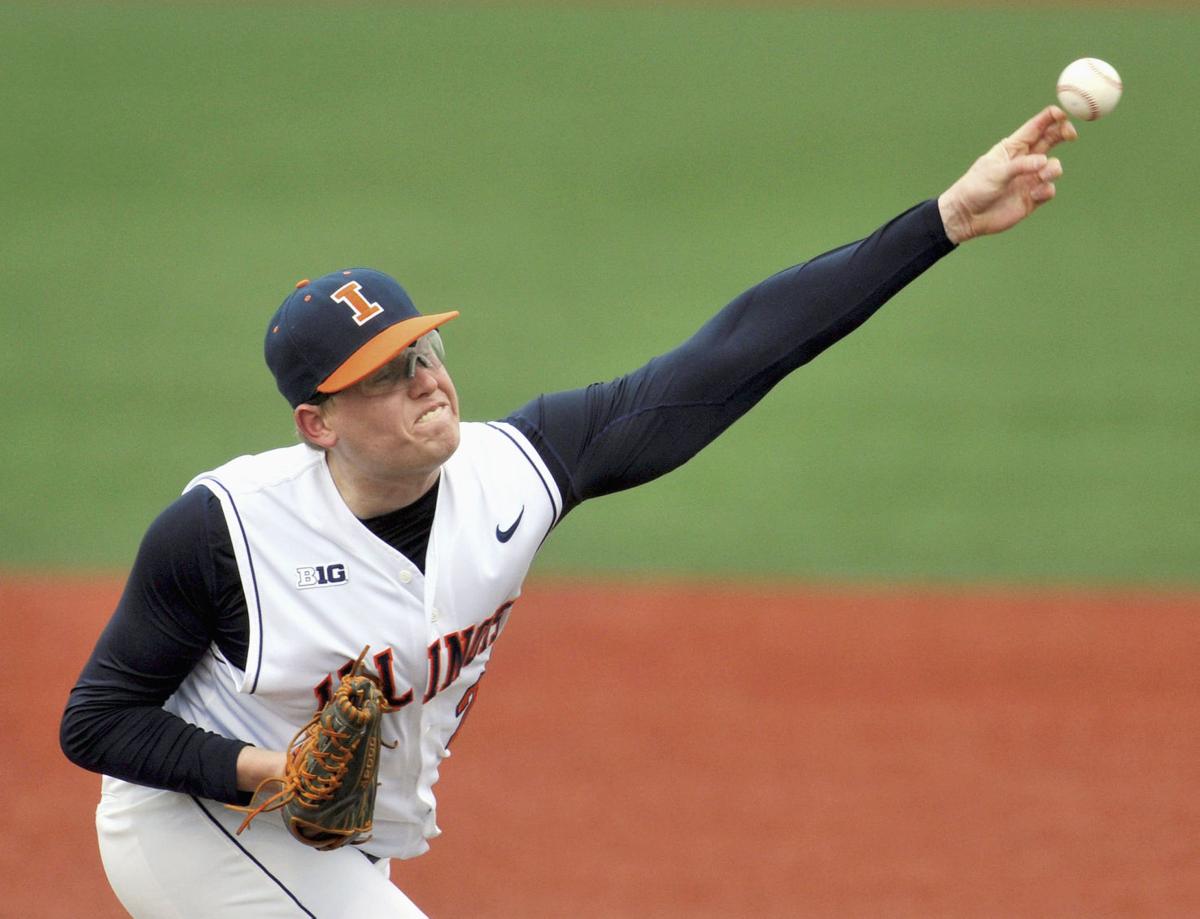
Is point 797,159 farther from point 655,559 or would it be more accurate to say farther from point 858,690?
point 858,690

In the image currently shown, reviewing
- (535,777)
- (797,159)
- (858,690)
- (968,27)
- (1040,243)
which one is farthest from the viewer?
(968,27)

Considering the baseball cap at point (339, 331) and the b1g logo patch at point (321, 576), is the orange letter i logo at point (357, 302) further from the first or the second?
the b1g logo patch at point (321, 576)

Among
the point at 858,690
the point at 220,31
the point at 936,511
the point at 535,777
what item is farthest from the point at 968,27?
the point at 535,777

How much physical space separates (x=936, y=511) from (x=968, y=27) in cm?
749

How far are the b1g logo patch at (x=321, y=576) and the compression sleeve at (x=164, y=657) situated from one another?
0.34 ft

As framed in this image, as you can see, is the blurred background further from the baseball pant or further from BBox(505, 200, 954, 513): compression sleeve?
BBox(505, 200, 954, 513): compression sleeve

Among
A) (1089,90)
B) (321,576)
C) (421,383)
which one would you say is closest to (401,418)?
(421,383)

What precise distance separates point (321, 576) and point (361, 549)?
0.08 m

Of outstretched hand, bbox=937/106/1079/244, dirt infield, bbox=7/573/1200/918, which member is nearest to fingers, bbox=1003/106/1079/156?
outstretched hand, bbox=937/106/1079/244

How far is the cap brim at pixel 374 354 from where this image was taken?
2.64m

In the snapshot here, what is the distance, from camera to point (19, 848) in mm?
4977

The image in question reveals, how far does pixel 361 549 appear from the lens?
274cm

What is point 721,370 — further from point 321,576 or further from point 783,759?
point 783,759

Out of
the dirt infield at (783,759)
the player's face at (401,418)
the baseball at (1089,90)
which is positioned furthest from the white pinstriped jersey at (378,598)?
the dirt infield at (783,759)
